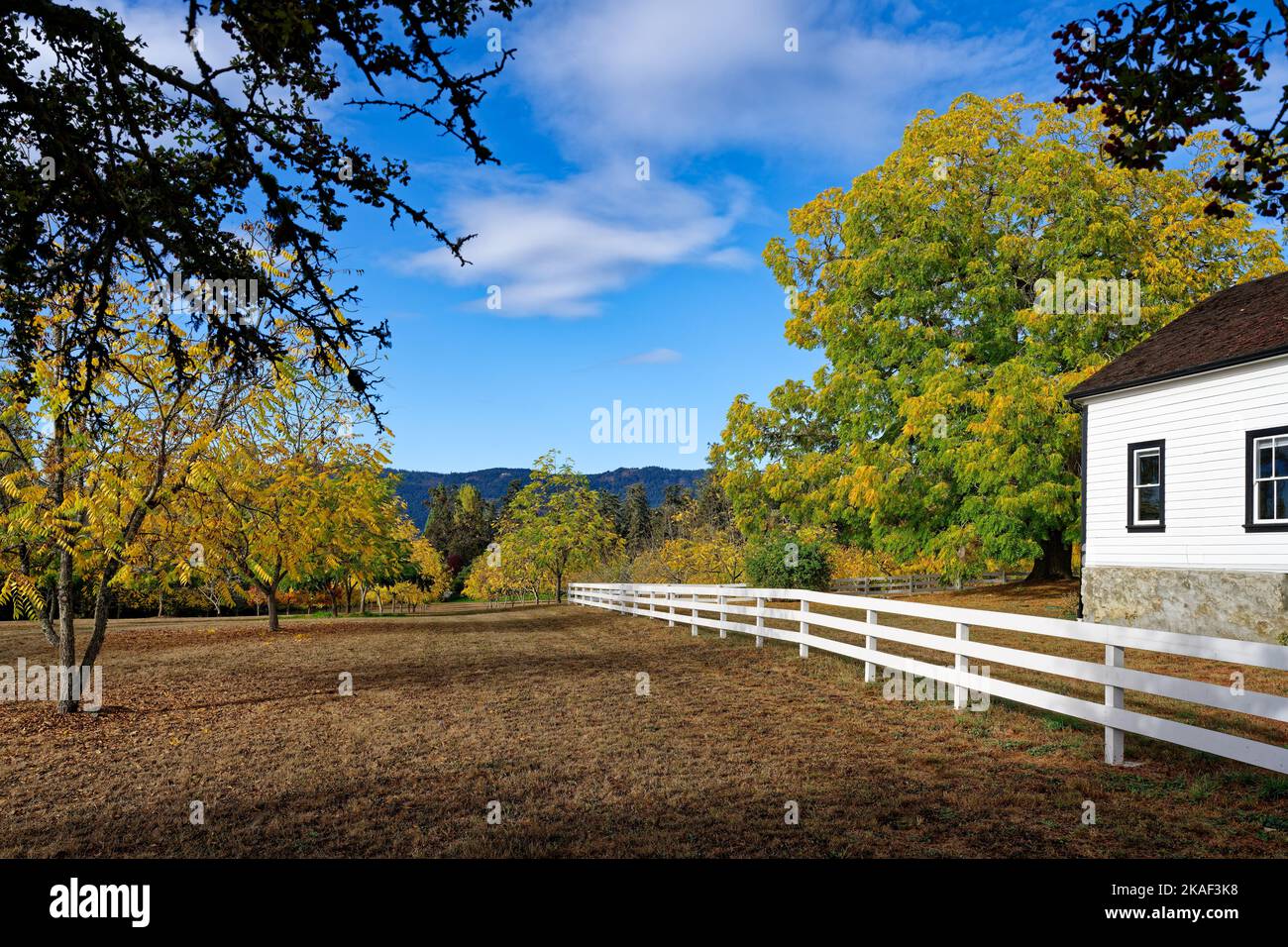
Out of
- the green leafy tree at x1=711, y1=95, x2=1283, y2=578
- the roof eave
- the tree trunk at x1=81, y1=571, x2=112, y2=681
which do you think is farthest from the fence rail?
the tree trunk at x1=81, y1=571, x2=112, y2=681

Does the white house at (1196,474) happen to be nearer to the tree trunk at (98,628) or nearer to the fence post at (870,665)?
the fence post at (870,665)

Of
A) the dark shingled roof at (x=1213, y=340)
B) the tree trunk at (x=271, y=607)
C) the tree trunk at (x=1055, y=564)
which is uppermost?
the dark shingled roof at (x=1213, y=340)

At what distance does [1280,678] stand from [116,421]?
16010mm

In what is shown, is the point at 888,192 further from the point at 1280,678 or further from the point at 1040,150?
the point at 1280,678

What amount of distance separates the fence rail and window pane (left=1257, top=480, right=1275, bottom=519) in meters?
20.9

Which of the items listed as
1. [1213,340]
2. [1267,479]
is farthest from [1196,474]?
[1213,340]

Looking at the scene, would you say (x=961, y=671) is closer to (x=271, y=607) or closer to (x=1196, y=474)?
(x=1196, y=474)

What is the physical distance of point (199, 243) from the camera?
556 centimetres

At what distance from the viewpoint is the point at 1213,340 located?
14.6m

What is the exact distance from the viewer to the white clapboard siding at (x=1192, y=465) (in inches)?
522

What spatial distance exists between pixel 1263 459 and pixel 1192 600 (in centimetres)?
281

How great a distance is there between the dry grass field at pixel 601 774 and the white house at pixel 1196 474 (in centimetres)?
301
